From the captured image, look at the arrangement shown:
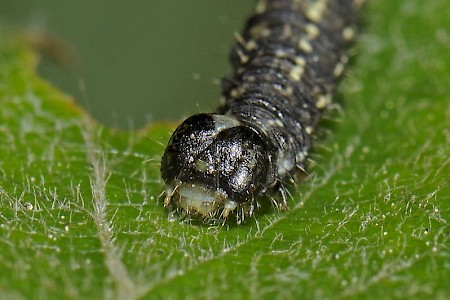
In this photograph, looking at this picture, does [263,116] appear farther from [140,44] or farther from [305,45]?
[140,44]

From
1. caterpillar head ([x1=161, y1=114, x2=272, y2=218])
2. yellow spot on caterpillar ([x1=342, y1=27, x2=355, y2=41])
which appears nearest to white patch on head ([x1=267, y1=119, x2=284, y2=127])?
caterpillar head ([x1=161, y1=114, x2=272, y2=218])

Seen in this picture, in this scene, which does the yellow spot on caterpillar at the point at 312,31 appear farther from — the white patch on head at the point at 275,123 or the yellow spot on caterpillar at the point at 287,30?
the white patch on head at the point at 275,123

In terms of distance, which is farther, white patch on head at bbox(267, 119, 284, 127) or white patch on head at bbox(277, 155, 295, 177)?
white patch on head at bbox(267, 119, 284, 127)

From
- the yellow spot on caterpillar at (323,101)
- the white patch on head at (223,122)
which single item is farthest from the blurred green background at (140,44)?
the white patch on head at (223,122)

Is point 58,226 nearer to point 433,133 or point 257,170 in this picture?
point 257,170

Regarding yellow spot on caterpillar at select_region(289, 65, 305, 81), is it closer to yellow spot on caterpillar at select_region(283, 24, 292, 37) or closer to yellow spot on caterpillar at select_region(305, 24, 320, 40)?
yellow spot on caterpillar at select_region(283, 24, 292, 37)

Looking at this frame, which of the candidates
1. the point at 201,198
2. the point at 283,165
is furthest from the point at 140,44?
the point at 201,198

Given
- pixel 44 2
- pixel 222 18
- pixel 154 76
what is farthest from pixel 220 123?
pixel 44 2
